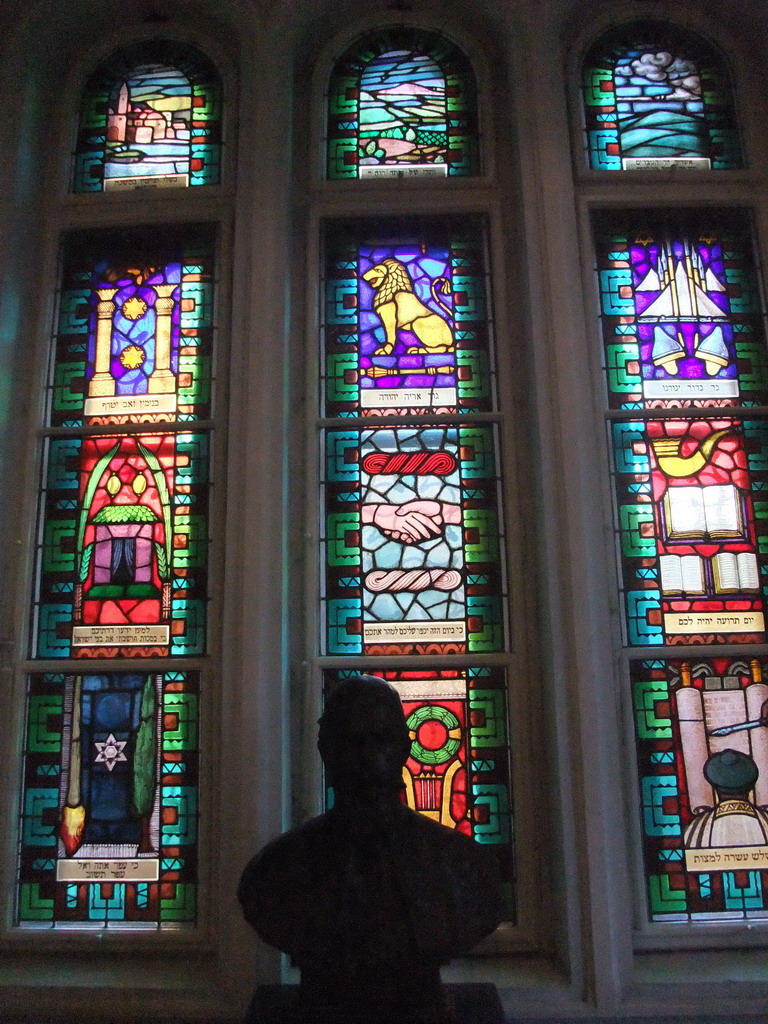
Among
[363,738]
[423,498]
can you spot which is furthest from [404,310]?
[363,738]

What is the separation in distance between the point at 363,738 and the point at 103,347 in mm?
1469

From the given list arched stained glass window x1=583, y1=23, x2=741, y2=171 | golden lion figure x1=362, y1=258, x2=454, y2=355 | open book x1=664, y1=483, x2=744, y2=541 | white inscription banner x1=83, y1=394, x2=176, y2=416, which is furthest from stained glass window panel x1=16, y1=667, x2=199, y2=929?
arched stained glass window x1=583, y1=23, x2=741, y2=171

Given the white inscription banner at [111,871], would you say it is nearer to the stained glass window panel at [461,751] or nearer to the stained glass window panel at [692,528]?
the stained glass window panel at [461,751]

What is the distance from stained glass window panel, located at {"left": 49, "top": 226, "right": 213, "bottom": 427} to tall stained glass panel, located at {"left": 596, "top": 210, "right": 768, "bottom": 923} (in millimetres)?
1120

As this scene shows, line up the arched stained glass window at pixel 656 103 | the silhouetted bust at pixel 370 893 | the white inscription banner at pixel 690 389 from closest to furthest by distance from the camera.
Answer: the silhouetted bust at pixel 370 893 < the white inscription banner at pixel 690 389 < the arched stained glass window at pixel 656 103

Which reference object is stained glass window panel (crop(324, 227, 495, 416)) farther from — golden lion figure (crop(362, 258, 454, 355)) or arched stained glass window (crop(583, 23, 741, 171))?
arched stained glass window (crop(583, 23, 741, 171))

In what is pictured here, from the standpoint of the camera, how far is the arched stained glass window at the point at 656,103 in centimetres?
247

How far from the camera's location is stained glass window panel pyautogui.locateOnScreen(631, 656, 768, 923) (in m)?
A: 1.96

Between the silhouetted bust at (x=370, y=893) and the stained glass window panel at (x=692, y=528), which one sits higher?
the stained glass window panel at (x=692, y=528)

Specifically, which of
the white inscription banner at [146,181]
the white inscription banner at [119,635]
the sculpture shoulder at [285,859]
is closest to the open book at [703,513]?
the sculpture shoulder at [285,859]

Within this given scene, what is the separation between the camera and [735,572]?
2.14 m

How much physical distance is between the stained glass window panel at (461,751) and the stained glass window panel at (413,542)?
8 cm

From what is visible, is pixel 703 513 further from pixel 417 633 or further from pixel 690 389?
pixel 417 633

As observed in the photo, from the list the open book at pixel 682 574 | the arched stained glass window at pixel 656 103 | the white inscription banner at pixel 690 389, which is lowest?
the open book at pixel 682 574
